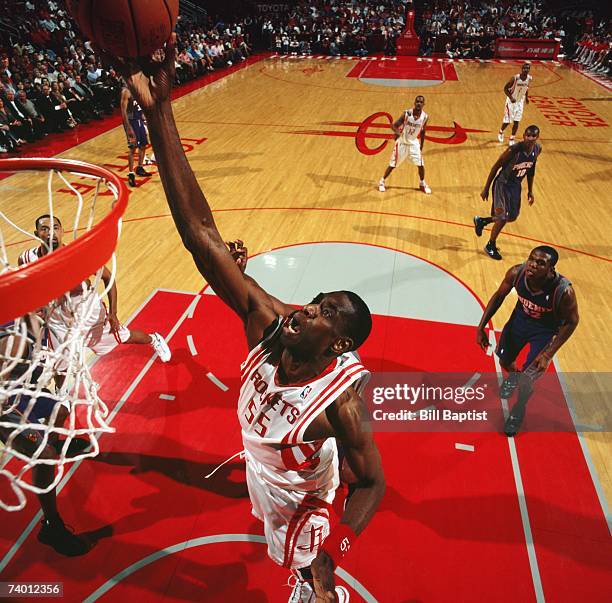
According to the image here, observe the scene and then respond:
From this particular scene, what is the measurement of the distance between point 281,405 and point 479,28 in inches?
1027

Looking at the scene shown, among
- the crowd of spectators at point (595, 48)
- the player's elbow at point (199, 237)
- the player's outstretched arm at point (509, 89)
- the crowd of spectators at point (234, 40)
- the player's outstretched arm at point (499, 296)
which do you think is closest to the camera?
the player's elbow at point (199, 237)

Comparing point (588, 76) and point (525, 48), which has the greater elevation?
point (525, 48)

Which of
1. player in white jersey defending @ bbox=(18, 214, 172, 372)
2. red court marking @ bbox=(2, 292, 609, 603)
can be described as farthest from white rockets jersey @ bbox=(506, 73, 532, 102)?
player in white jersey defending @ bbox=(18, 214, 172, 372)

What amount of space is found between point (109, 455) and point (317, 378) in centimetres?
238

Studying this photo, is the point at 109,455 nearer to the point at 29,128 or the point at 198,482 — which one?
the point at 198,482

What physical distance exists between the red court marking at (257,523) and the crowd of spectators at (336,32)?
75.1ft

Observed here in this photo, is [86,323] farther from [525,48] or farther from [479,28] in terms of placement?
[479,28]

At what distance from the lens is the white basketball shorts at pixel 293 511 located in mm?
2195

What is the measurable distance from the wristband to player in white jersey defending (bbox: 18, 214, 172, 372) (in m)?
1.51

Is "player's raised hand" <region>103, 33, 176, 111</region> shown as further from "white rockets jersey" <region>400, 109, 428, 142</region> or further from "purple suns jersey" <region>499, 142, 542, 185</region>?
"white rockets jersey" <region>400, 109, 428, 142</region>

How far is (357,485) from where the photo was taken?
1.94 m

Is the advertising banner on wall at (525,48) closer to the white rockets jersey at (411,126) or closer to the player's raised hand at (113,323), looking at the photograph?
the white rockets jersey at (411,126)

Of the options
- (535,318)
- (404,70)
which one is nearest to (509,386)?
(535,318)

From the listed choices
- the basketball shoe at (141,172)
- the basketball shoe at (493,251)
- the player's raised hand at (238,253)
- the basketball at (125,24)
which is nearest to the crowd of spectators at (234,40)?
the basketball shoe at (141,172)
